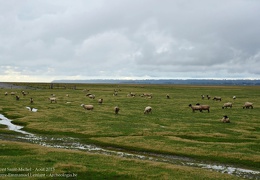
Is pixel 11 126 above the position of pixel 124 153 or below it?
above

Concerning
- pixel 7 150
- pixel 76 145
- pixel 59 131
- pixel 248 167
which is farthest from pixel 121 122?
pixel 248 167

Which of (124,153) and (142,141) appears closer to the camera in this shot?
(124,153)

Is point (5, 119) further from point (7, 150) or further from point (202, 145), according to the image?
point (202, 145)

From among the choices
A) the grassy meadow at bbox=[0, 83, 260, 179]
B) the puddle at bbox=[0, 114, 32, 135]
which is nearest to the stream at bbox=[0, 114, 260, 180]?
the puddle at bbox=[0, 114, 32, 135]

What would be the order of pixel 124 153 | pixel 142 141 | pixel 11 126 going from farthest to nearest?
pixel 11 126 → pixel 142 141 → pixel 124 153

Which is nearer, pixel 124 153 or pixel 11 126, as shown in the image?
pixel 124 153

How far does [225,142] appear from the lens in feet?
97.0

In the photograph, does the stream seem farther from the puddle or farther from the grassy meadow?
the grassy meadow

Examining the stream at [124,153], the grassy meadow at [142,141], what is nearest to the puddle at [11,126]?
the stream at [124,153]

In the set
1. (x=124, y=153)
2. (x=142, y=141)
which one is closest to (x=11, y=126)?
(x=142, y=141)

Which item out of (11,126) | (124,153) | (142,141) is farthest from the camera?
(11,126)

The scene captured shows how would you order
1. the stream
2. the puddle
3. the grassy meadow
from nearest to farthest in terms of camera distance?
the grassy meadow < the stream < the puddle

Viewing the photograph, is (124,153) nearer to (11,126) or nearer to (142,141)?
(142,141)

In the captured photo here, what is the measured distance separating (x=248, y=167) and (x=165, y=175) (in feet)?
25.8
